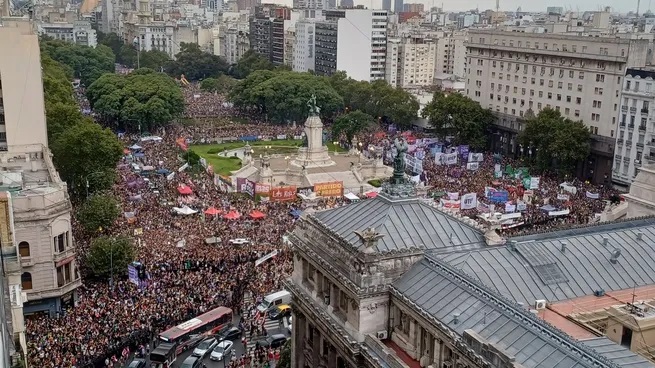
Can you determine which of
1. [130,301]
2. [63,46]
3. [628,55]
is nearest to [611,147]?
[628,55]

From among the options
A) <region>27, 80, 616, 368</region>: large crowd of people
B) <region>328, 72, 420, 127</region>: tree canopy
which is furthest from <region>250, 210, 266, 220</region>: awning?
<region>328, 72, 420, 127</region>: tree canopy

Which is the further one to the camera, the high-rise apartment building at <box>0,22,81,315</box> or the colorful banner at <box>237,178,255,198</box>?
the colorful banner at <box>237,178,255,198</box>

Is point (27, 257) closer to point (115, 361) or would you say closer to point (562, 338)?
point (115, 361)

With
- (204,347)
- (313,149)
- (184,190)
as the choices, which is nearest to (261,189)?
(184,190)

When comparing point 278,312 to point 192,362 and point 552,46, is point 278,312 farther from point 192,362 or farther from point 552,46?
point 552,46

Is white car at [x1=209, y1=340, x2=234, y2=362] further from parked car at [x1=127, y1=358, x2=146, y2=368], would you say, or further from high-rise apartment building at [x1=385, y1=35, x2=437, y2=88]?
high-rise apartment building at [x1=385, y1=35, x2=437, y2=88]
